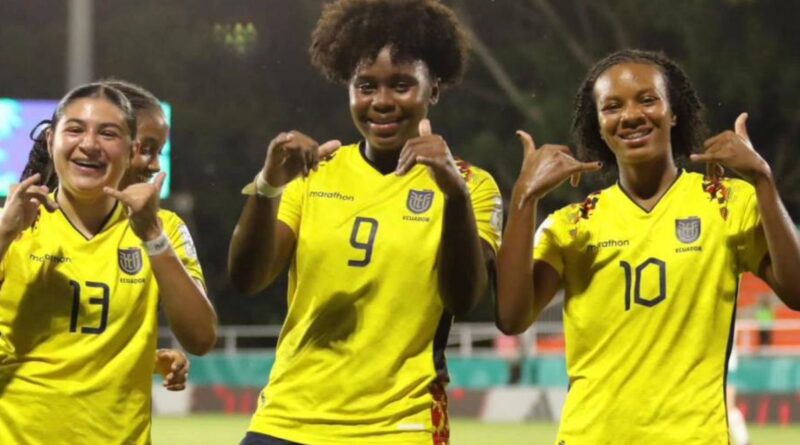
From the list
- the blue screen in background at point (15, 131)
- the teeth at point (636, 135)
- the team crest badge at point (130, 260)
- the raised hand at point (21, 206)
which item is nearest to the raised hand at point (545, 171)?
the teeth at point (636, 135)

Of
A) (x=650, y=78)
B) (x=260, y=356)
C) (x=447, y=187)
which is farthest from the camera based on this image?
(x=260, y=356)

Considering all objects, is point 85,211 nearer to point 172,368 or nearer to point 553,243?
point 172,368

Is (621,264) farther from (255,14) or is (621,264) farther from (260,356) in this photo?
(255,14)

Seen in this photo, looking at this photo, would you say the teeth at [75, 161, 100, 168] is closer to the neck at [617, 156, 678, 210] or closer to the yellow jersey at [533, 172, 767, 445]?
the yellow jersey at [533, 172, 767, 445]

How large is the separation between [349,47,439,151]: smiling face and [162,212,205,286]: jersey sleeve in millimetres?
753

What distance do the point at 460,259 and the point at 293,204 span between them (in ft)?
2.24

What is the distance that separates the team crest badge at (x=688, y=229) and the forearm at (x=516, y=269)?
20.0 inches

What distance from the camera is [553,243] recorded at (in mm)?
6039

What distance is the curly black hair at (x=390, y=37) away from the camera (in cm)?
613

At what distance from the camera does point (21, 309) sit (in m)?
Result: 5.82

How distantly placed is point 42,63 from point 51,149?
3247cm

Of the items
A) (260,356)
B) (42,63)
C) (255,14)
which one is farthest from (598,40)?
(260,356)

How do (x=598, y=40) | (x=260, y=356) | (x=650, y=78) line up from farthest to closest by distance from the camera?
(x=598, y=40) → (x=260, y=356) → (x=650, y=78)

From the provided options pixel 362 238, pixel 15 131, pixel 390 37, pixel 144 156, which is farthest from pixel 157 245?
pixel 15 131
